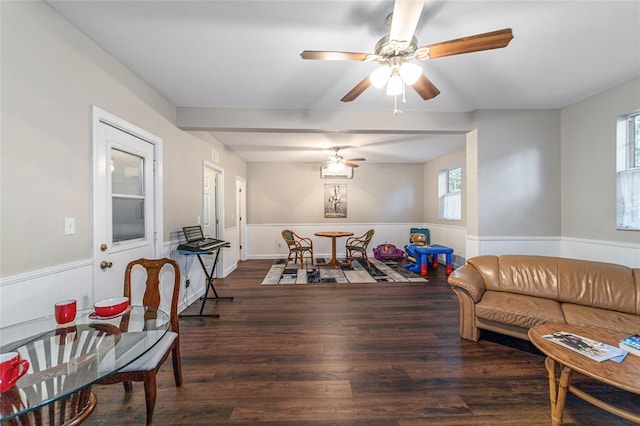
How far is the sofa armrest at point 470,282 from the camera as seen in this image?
238cm

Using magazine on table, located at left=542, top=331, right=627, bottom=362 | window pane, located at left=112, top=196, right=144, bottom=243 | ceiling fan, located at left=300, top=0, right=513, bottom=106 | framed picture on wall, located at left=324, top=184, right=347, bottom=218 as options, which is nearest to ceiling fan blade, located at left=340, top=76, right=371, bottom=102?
ceiling fan, located at left=300, top=0, right=513, bottom=106

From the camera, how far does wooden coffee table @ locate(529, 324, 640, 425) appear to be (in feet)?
3.96

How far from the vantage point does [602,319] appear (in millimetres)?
1934

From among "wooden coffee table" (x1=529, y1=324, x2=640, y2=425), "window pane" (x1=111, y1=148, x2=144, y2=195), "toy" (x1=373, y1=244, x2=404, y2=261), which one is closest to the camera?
"wooden coffee table" (x1=529, y1=324, x2=640, y2=425)

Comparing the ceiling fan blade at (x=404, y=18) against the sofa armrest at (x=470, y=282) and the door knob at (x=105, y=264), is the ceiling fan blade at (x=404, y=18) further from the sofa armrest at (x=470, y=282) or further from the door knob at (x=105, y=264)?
the door knob at (x=105, y=264)

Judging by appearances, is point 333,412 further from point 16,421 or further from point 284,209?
point 284,209

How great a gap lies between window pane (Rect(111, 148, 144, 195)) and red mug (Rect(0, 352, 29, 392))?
1.62m

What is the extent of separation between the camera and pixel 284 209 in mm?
6680

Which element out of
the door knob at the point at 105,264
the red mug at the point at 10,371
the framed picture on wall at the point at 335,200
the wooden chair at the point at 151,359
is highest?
the framed picture on wall at the point at 335,200

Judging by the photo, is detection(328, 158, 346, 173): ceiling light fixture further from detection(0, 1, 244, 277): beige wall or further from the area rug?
detection(0, 1, 244, 277): beige wall

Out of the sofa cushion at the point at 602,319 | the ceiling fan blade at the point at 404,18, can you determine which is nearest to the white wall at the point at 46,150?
the ceiling fan blade at the point at 404,18

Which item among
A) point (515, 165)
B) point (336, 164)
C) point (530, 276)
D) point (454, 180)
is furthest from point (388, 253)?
point (530, 276)

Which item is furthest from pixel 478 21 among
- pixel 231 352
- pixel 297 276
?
pixel 297 276

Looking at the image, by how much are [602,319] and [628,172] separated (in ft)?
6.03
